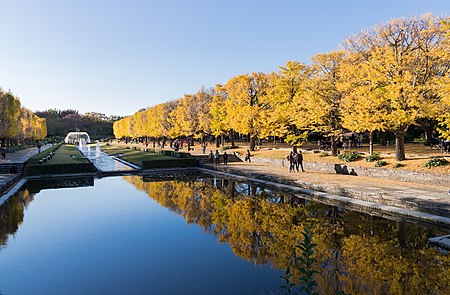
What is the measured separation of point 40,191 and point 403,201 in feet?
70.2

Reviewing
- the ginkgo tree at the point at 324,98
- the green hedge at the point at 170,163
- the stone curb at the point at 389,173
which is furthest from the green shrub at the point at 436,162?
the green hedge at the point at 170,163

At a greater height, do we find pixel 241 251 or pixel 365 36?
pixel 365 36

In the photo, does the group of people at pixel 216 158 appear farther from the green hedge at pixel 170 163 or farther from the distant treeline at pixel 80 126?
the distant treeline at pixel 80 126

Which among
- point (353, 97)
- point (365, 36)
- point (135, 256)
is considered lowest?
point (135, 256)

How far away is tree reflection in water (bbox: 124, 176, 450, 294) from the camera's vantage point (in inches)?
293

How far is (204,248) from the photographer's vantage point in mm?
10023

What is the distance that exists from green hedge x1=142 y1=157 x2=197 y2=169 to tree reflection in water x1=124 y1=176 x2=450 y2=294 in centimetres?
1364

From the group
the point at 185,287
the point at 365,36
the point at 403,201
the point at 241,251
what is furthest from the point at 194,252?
the point at 365,36

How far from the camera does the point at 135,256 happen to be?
9.50m

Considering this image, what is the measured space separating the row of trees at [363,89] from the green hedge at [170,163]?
28.4 feet

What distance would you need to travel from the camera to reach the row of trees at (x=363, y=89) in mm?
19516

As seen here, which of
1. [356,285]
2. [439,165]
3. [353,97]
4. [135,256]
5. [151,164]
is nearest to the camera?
[356,285]

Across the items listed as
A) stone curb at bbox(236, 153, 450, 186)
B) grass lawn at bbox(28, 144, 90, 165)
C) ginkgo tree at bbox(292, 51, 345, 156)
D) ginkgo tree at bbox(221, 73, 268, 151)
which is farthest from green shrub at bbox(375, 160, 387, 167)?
grass lawn at bbox(28, 144, 90, 165)

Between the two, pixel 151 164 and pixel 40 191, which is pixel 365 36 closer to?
pixel 151 164
